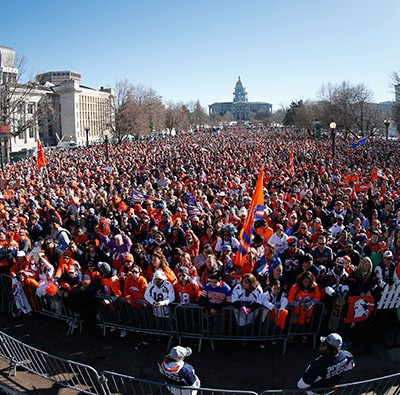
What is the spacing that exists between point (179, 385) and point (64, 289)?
3.60 metres

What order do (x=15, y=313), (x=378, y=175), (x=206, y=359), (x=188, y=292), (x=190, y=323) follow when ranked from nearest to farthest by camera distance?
(x=206, y=359)
(x=188, y=292)
(x=190, y=323)
(x=15, y=313)
(x=378, y=175)

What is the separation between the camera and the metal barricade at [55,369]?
5902 millimetres

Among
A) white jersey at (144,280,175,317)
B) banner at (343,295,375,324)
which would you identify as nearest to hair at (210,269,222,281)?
white jersey at (144,280,175,317)

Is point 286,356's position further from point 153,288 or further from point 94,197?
point 94,197

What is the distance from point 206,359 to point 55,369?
7.88ft

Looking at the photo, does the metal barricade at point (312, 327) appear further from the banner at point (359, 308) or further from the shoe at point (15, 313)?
the shoe at point (15, 313)

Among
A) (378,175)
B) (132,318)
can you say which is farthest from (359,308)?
(378,175)

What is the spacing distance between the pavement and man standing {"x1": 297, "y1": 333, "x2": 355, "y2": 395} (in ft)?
4.57

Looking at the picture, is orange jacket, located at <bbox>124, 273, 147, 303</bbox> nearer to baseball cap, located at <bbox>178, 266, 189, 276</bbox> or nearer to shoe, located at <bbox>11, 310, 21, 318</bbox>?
baseball cap, located at <bbox>178, 266, 189, 276</bbox>

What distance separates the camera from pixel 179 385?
190 inches

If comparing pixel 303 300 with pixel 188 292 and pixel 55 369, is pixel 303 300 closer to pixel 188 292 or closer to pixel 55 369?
pixel 188 292

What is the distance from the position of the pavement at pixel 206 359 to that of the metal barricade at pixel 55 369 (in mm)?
150

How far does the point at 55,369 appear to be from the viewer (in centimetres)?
638

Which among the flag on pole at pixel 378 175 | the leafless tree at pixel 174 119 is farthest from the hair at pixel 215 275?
the leafless tree at pixel 174 119
